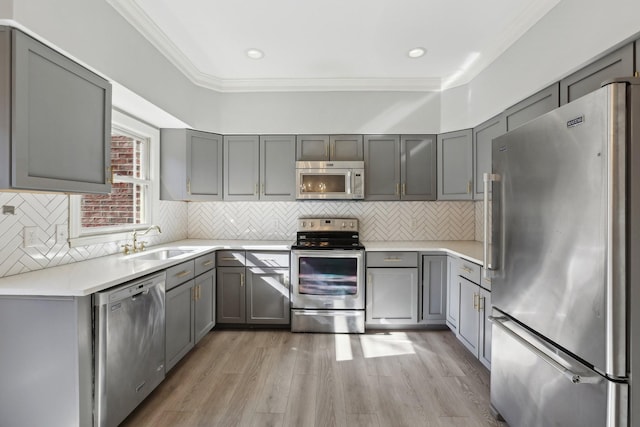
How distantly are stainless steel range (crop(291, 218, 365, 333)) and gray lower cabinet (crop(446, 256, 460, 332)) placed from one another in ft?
2.86

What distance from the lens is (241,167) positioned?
343 cm

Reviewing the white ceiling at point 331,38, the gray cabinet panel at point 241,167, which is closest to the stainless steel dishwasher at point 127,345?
the gray cabinet panel at point 241,167

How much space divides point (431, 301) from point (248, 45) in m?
3.07

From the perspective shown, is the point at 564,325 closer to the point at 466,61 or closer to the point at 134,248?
the point at 466,61

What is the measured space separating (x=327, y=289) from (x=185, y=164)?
2.03 m

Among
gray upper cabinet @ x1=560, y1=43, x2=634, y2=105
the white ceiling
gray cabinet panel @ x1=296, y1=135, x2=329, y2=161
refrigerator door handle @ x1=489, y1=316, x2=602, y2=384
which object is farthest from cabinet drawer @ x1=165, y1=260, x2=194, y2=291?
gray upper cabinet @ x1=560, y1=43, x2=634, y2=105

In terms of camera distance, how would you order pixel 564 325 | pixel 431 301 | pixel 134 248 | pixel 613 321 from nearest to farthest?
pixel 613 321 < pixel 564 325 < pixel 134 248 < pixel 431 301

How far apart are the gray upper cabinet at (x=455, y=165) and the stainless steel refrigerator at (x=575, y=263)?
4.92ft

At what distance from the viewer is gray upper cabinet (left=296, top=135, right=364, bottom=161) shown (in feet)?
11.1

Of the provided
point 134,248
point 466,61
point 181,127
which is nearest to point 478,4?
point 466,61

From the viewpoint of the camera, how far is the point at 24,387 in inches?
57.9

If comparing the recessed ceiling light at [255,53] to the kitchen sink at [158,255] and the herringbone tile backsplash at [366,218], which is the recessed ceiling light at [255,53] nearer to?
the herringbone tile backsplash at [366,218]

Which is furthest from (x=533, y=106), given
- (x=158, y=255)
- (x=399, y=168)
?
(x=158, y=255)

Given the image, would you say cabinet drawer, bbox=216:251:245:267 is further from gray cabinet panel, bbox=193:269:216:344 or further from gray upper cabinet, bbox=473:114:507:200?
gray upper cabinet, bbox=473:114:507:200
